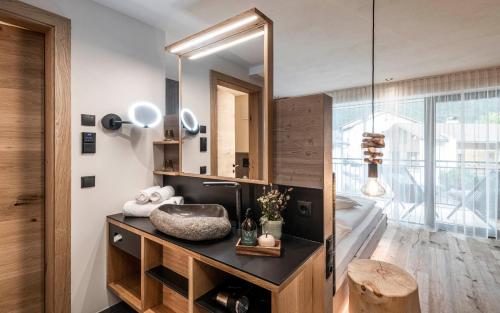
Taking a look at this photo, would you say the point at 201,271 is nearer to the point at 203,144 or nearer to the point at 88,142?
the point at 203,144

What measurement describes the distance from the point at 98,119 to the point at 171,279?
4.20 ft

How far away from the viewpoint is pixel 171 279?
144 cm

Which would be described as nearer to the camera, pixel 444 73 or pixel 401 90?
pixel 444 73

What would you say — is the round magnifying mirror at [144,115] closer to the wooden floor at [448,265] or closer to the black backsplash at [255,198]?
the black backsplash at [255,198]

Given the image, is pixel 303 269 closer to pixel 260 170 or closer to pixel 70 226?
pixel 260 170

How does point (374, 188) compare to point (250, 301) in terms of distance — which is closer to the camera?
point (250, 301)

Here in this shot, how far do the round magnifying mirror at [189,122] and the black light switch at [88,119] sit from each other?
66 centimetres

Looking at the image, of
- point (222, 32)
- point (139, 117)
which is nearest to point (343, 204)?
point (222, 32)

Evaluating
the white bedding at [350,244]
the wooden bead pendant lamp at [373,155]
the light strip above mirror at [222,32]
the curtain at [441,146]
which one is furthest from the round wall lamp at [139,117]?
the curtain at [441,146]

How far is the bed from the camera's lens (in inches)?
71.0

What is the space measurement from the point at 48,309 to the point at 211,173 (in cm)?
144

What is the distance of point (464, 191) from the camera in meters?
3.64

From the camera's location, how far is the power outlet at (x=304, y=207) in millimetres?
1357

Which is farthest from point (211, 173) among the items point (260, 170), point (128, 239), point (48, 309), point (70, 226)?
point (48, 309)
